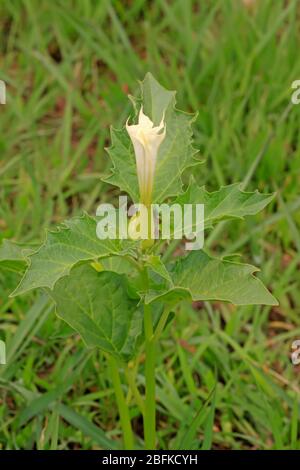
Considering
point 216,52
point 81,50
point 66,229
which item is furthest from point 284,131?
point 66,229

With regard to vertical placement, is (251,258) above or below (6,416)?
above

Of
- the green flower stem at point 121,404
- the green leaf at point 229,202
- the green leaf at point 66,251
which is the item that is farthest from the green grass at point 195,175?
the green leaf at point 229,202

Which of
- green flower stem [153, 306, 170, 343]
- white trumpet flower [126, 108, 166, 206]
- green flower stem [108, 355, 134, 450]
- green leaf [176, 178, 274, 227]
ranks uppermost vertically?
white trumpet flower [126, 108, 166, 206]

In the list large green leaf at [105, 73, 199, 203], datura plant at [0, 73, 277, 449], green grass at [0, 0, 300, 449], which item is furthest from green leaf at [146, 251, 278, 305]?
green grass at [0, 0, 300, 449]

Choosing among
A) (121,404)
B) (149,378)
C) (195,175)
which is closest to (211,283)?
(149,378)

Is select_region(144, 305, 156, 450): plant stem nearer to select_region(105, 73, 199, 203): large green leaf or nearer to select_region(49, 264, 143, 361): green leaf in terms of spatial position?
select_region(49, 264, 143, 361): green leaf

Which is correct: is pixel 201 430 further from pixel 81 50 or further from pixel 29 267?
pixel 81 50
